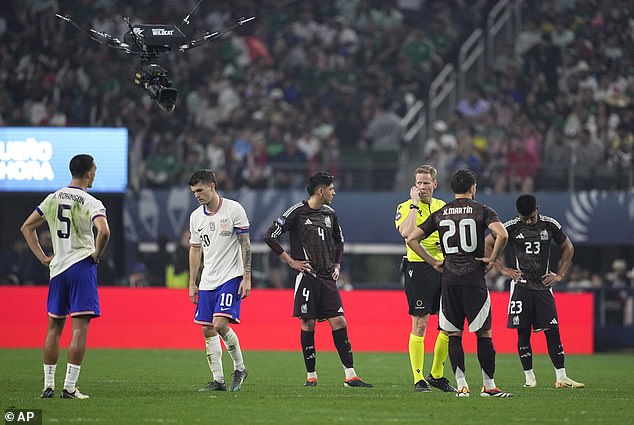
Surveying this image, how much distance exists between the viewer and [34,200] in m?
23.6

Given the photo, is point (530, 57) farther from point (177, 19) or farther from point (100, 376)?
point (100, 376)

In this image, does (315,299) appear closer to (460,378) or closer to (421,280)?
(421,280)

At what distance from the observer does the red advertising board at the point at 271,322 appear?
22.6 m

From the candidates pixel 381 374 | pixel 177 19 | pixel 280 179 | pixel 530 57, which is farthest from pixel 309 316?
pixel 177 19

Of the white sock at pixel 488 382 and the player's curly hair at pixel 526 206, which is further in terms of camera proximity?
the player's curly hair at pixel 526 206

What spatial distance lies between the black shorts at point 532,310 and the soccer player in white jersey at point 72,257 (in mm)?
5165

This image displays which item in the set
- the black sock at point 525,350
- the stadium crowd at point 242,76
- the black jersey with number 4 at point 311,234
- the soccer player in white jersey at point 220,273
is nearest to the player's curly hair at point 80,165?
the soccer player in white jersey at point 220,273

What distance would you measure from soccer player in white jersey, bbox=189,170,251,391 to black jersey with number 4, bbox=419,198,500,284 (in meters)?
2.20

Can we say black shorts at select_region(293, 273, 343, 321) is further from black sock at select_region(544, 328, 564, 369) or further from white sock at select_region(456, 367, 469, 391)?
black sock at select_region(544, 328, 564, 369)

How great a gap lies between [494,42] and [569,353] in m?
10.0

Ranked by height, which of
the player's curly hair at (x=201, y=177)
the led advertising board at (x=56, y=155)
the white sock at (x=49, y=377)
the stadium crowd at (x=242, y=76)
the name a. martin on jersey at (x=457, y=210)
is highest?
the stadium crowd at (x=242, y=76)

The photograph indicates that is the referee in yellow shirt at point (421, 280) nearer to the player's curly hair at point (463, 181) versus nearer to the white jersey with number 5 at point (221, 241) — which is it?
the player's curly hair at point (463, 181)

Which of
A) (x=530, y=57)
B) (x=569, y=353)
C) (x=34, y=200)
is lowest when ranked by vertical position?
(x=569, y=353)

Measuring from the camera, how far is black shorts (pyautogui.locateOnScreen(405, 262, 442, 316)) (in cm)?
1376
